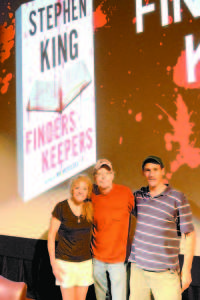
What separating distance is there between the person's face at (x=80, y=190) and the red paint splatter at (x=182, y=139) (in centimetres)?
74

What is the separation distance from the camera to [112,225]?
1.88 m

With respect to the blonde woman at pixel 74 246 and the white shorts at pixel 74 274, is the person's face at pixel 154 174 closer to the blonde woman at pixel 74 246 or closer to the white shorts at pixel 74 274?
the blonde woman at pixel 74 246

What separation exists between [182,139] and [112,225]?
0.87 m

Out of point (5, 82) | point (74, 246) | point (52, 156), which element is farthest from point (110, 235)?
point (5, 82)

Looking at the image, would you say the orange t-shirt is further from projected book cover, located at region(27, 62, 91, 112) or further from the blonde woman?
projected book cover, located at region(27, 62, 91, 112)

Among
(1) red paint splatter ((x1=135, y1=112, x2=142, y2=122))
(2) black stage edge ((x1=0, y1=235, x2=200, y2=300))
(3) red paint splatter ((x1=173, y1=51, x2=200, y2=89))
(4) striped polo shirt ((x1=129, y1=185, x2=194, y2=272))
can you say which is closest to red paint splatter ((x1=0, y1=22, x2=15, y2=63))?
(1) red paint splatter ((x1=135, y1=112, x2=142, y2=122))

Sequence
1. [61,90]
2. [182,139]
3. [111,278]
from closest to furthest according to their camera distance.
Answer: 1. [111,278]
2. [182,139]
3. [61,90]

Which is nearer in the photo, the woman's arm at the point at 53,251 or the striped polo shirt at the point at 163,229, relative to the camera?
the striped polo shirt at the point at 163,229

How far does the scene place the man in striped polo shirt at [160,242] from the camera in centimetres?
164

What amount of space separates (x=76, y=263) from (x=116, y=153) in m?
0.99

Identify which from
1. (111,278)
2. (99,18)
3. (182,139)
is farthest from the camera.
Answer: (99,18)

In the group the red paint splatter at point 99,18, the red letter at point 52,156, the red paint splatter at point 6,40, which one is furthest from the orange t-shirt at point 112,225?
the red paint splatter at point 6,40

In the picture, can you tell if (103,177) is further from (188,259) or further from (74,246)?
(188,259)

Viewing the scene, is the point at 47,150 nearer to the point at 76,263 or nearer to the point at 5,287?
the point at 76,263
